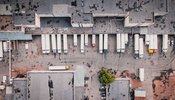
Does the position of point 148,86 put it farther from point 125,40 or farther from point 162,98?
point 125,40

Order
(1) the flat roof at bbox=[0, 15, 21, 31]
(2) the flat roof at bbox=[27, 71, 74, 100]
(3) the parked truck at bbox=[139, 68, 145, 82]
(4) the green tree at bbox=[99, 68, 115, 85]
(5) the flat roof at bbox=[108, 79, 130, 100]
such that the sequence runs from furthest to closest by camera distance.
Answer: (3) the parked truck at bbox=[139, 68, 145, 82]
(1) the flat roof at bbox=[0, 15, 21, 31]
(5) the flat roof at bbox=[108, 79, 130, 100]
(4) the green tree at bbox=[99, 68, 115, 85]
(2) the flat roof at bbox=[27, 71, 74, 100]

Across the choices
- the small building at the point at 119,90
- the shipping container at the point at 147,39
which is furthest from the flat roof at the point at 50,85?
the shipping container at the point at 147,39

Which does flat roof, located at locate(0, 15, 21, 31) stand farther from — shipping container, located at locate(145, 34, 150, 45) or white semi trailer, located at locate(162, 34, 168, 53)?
white semi trailer, located at locate(162, 34, 168, 53)

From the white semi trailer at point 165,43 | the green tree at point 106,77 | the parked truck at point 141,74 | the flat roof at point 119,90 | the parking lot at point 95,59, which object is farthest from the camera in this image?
the parking lot at point 95,59

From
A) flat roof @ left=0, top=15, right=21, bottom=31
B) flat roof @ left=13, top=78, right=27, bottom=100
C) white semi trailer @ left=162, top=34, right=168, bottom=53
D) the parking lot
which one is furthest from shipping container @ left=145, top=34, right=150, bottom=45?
flat roof @ left=0, top=15, right=21, bottom=31

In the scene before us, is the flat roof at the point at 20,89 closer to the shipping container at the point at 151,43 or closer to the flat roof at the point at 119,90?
the flat roof at the point at 119,90

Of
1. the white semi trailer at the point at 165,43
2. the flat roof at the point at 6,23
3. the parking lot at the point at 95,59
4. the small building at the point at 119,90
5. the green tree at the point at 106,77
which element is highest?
the flat roof at the point at 6,23
